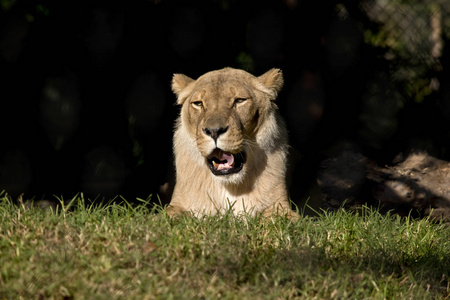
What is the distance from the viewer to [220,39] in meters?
2.66

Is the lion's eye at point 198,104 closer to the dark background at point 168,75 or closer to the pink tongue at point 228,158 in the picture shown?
the pink tongue at point 228,158

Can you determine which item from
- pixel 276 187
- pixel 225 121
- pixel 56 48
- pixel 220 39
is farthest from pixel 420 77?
pixel 56 48

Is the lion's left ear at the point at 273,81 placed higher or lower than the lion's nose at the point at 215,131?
higher

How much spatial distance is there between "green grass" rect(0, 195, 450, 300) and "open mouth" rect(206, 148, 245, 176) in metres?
0.26

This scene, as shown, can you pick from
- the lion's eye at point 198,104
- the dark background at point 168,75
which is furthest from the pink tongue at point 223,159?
the dark background at point 168,75

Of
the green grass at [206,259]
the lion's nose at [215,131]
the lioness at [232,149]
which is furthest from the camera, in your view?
the lioness at [232,149]

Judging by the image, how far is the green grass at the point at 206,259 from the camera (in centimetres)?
136

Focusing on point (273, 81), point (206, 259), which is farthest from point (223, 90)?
point (206, 259)

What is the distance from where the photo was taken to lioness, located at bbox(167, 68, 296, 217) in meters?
2.05

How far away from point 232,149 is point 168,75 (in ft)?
2.59

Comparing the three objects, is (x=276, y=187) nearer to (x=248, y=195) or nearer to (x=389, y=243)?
(x=248, y=195)

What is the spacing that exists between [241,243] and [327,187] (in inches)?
62.0

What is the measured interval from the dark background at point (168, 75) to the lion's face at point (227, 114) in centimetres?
42

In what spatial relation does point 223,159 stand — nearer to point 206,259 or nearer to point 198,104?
point 198,104
